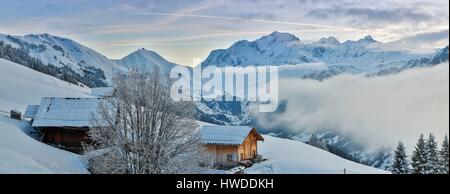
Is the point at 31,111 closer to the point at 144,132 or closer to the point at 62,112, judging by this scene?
the point at 62,112

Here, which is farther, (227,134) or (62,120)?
(62,120)

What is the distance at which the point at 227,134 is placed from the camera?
14414 mm

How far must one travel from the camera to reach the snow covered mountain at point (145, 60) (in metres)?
4.41

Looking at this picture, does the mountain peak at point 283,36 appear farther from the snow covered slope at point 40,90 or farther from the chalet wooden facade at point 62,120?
the chalet wooden facade at point 62,120

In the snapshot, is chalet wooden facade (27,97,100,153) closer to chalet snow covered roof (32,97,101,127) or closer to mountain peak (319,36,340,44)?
chalet snow covered roof (32,97,101,127)

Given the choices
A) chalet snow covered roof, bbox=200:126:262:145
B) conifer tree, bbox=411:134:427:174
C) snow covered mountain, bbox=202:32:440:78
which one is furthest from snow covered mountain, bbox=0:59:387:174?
snow covered mountain, bbox=202:32:440:78

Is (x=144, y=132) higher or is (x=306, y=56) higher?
(x=306, y=56)

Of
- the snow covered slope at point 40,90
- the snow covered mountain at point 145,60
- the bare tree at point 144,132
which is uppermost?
the snow covered mountain at point 145,60

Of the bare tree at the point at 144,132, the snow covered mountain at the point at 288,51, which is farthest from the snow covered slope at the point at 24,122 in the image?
the snow covered mountain at the point at 288,51

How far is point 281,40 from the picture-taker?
466 centimetres

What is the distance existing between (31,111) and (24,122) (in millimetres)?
999

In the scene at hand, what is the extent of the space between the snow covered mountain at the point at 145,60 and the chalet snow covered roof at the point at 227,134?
784 centimetres

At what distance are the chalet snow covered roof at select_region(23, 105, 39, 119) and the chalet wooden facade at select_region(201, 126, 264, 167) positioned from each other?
243 inches

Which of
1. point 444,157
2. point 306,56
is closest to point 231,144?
point 306,56
